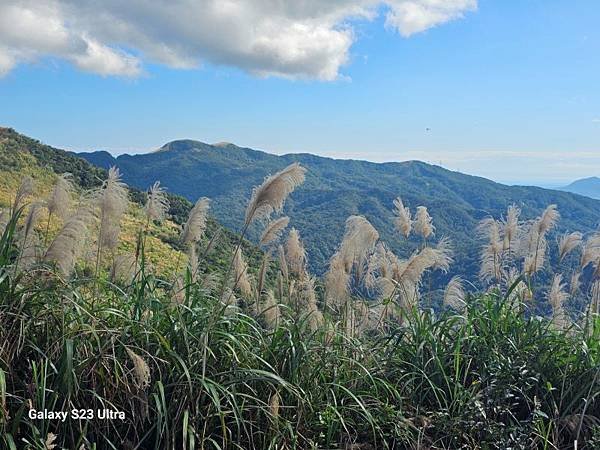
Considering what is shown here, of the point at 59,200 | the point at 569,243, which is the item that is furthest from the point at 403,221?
the point at 59,200

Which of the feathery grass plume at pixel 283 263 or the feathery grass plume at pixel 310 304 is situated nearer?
the feathery grass plume at pixel 310 304

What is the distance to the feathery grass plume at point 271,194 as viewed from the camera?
3.22 meters

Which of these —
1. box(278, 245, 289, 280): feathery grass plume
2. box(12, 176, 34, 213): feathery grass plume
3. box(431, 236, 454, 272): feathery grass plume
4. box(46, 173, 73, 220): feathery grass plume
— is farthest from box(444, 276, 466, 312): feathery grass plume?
box(12, 176, 34, 213): feathery grass plume

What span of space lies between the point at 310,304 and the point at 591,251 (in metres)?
2.47

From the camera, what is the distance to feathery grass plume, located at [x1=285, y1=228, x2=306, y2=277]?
14.4 feet

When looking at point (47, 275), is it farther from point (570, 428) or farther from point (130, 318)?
point (570, 428)

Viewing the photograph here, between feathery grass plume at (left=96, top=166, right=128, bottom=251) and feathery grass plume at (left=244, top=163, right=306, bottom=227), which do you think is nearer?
feathery grass plume at (left=244, top=163, right=306, bottom=227)

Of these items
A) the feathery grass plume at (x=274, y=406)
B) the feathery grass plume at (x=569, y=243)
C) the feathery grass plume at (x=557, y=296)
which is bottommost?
the feathery grass plume at (x=274, y=406)

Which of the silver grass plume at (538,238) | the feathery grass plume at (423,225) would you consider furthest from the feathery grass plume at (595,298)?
the feathery grass plume at (423,225)

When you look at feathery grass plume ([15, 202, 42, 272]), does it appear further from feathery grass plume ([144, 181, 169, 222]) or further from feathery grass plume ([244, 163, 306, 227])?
feathery grass plume ([244, 163, 306, 227])

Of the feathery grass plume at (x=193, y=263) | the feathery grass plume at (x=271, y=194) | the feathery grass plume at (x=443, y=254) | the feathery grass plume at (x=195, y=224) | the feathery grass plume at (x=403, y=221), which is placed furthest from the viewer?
the feathery grass plume at (x=403, y=221)

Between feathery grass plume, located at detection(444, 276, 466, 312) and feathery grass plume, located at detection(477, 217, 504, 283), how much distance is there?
1.58ft

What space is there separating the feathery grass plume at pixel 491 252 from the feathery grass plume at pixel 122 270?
3.28 metres

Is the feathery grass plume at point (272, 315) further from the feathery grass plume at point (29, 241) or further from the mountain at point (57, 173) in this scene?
the feathery grass plume at point (29, 241)
